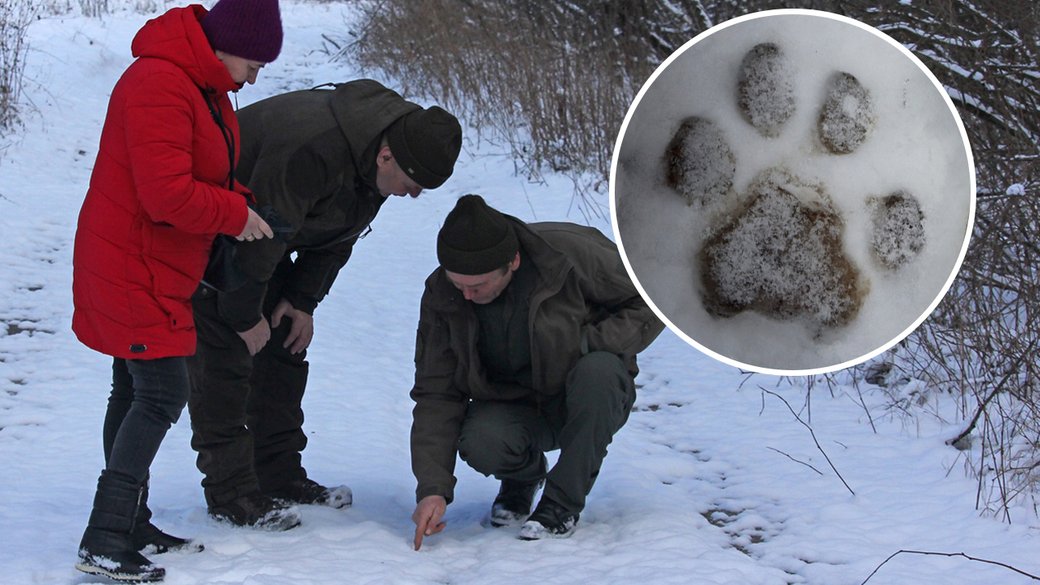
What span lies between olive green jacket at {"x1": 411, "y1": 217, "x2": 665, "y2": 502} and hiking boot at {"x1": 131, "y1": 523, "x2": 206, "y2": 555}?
65cm

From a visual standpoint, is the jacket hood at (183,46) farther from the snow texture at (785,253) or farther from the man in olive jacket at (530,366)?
the snow texture at (785,253)

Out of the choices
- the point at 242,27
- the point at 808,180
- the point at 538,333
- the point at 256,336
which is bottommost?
the point at 256,336

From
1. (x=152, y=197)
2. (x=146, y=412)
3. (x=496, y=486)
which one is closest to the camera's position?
(x=152, y=197)

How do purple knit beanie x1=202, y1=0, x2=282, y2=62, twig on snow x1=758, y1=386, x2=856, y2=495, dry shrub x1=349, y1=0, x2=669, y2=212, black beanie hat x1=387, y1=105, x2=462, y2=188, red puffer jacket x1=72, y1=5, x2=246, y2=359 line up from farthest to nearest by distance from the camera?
dry shrub x1=349, y1=0, x2=669, y2=212, twig on snow x1=758, y1=386, x2=856, y2=495, black beanie hat x1=387, y1=105, x2=462, y2=188, purple knit beanie x1=202, y1=0, x2=282, y2=62, red puffer jacket x1=72, y1=5, x2=246, y2=359

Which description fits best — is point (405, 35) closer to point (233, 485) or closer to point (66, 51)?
point (66, 51)

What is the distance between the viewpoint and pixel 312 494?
3.81m

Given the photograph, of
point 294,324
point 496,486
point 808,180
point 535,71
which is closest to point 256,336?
point 294,324

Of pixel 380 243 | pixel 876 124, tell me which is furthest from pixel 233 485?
pixel 380 243

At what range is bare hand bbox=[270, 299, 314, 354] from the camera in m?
3.68

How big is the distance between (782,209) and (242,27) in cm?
152

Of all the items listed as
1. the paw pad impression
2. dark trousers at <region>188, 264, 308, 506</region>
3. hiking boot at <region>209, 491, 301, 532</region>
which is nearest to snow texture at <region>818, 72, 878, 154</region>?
the paw pad impression

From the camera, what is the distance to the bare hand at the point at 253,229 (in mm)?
2822

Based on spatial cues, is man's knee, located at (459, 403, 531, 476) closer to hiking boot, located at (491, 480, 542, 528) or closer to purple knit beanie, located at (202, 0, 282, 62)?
hiking boot, located at (491, 480, 542, 528)

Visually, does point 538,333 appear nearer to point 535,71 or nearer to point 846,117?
point 846,117
